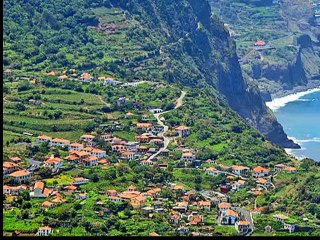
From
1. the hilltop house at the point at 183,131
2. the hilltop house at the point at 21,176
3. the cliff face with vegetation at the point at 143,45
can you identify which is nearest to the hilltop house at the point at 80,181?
the hilltop house at the point at 21,176

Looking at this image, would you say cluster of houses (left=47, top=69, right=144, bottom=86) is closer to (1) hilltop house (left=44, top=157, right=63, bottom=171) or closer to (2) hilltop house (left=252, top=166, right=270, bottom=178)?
(1) hilltop house (left=44, top=157, right=63, bottom=171)

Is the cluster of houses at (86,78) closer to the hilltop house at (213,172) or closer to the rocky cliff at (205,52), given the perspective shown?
the rocky cliff at (205,52)

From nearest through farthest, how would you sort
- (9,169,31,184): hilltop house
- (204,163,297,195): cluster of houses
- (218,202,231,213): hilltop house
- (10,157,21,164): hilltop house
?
1. (218,202,231,213): hilltop house
2. (9,169,31,184): hilltop house
3. (10,157,21,164): hilltop house
4. (204,163,297,195): cluster of houses

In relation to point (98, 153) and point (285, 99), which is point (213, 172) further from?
point (285, 99)

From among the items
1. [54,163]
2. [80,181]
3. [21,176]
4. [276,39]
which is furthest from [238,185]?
[276,39]

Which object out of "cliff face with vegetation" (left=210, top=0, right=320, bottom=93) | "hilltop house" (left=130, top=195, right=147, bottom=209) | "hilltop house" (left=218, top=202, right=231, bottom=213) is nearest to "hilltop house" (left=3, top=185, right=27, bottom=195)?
"hilltop house" (left=130, top=195, right=147, bottom=209)

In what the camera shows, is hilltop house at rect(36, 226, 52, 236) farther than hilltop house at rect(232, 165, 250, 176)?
No
